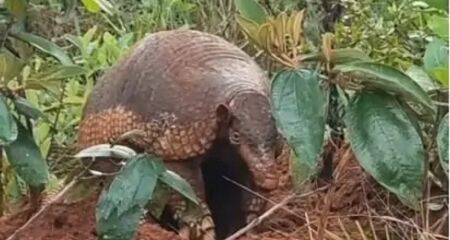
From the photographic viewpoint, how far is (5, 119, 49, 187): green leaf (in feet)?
5.75

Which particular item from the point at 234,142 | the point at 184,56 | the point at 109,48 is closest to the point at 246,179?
the point at 234,142

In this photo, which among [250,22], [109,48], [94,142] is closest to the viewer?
[250,22]

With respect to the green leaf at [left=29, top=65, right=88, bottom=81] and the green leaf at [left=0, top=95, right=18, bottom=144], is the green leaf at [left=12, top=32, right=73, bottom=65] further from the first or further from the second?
the green leaf at [left=0, top=95, right=18, bottom=144]

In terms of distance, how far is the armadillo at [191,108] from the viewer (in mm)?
2168

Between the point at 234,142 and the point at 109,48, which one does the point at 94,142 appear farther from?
the point at 109,48

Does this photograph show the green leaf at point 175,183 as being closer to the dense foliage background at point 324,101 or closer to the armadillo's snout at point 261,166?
the dense foliage background at point 324,101

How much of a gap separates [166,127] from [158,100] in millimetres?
58

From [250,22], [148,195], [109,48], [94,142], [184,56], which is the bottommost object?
[109,48]

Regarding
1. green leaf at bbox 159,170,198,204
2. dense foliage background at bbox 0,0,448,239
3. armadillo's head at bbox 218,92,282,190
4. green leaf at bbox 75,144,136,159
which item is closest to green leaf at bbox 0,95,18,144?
dense foliage background at bbox 0,0,448,239

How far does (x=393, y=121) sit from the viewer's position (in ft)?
4.93

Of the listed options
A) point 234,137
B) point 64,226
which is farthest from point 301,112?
point 64,226

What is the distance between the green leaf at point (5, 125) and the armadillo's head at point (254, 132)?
1.99ft

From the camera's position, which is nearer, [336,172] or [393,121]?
[393,121]

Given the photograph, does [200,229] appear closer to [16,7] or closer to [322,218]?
[322,218]
